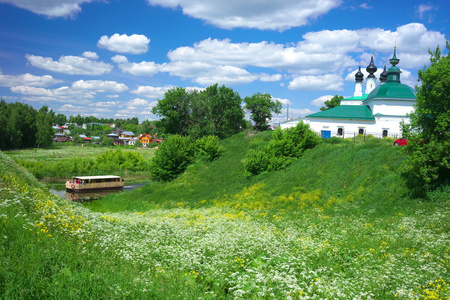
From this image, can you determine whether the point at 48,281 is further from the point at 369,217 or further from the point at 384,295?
the point at 369,217

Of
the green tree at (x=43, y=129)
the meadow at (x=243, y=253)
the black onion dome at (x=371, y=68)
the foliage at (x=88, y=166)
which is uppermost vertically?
the black onion dome at (x=371, y=68)

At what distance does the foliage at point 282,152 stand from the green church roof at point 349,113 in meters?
14.5

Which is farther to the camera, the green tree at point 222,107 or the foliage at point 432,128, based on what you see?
the green tree at point 222,107

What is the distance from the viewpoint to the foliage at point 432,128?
1562 centimetres

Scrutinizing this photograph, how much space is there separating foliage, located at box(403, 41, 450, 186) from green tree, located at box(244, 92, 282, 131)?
38861mm

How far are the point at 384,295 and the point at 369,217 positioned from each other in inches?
423

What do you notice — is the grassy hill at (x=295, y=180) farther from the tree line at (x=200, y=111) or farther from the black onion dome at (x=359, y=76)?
the black onion dome at (x=359, y=76)

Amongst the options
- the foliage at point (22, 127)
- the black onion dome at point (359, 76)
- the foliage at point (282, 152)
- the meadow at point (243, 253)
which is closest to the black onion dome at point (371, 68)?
the black onion dome at point (359, 76)

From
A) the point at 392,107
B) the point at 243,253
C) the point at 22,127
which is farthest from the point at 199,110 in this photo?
the point at 22,127

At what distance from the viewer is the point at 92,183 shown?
148ft

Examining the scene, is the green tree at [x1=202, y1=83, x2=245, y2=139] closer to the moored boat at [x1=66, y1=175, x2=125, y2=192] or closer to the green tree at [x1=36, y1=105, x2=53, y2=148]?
the moored boat at [x1=66, y1=175, x2=125, y2=192]

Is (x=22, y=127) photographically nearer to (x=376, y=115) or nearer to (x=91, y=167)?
(x=91, y=167)

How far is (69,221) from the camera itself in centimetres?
941

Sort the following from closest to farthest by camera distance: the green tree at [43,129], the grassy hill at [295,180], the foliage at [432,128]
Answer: the foliage at [432,128] < the grassy hill at [295,180] < the green tree at [43,129]
